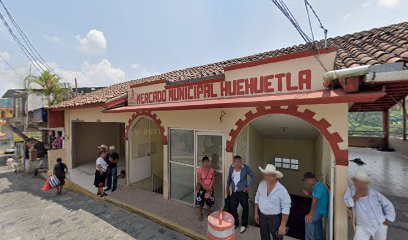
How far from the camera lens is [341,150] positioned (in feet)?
12.4

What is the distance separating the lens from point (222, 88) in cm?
539

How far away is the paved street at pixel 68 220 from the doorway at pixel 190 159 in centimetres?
148

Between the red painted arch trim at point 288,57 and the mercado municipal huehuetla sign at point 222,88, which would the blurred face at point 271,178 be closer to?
the mercado municipal huehuetla sign at point 222,88

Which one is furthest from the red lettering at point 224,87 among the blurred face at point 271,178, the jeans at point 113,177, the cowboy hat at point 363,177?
the jeans at point 113,177

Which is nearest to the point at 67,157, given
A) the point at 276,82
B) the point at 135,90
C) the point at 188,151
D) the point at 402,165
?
the point at 135,90

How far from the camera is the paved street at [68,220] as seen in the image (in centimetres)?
507

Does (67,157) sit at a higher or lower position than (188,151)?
lower

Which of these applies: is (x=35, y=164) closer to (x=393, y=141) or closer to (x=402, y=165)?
(x=402, y=165)

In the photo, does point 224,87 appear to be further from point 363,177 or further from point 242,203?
point 363,177

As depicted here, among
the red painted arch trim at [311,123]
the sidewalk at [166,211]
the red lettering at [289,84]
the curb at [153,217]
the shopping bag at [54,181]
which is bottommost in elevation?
the curb at [153,217]

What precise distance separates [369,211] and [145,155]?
758cm

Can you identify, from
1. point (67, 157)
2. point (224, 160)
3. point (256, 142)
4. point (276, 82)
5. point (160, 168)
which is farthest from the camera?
point (67, 157)

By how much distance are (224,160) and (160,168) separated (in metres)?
4.72

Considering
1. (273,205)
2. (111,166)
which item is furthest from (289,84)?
(111,166)
